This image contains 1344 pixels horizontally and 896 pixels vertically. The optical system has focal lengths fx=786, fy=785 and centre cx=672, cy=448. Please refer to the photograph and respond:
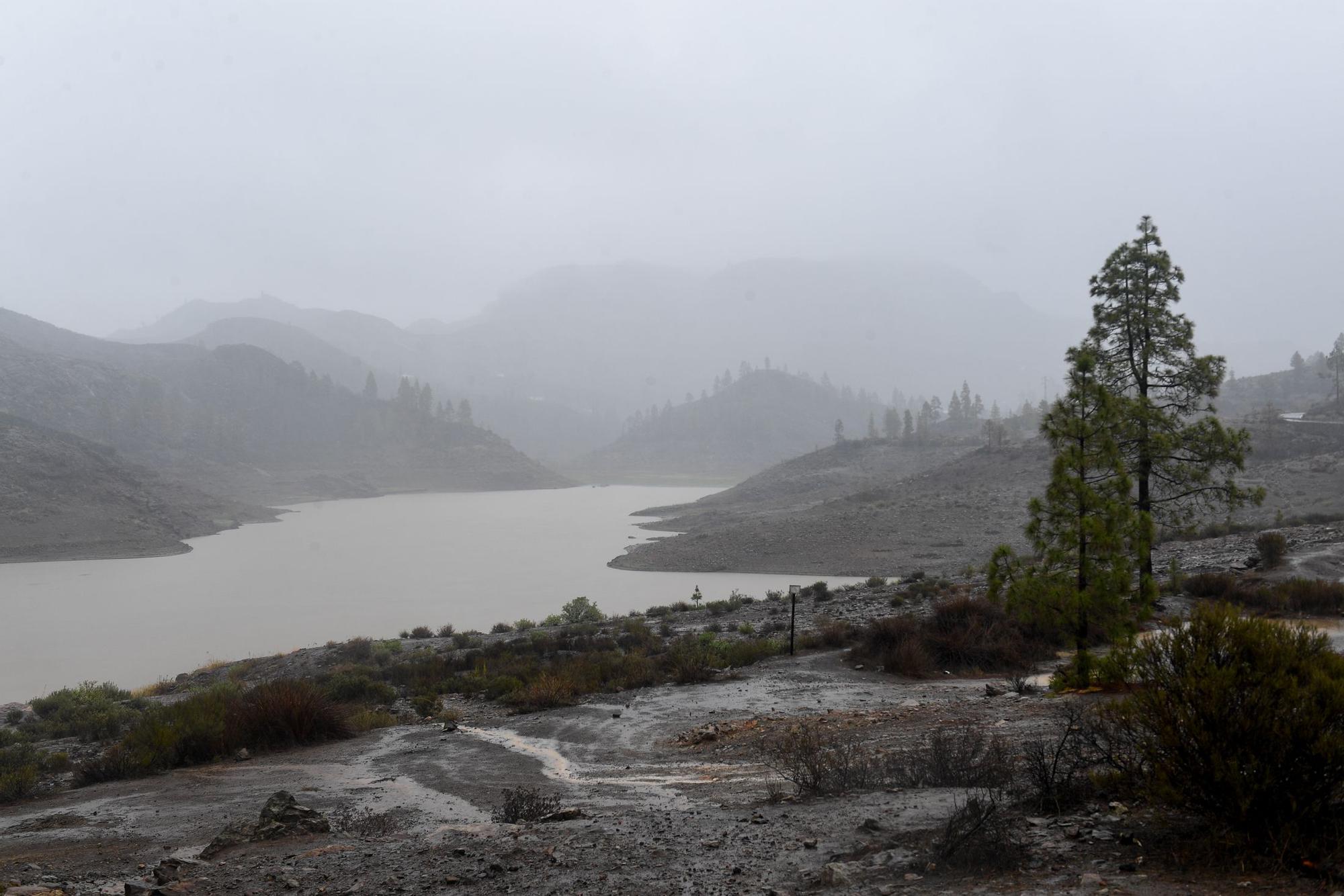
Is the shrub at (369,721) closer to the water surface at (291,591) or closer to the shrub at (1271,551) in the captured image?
the water surface at (291,591)

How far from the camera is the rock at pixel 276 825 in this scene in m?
5.96

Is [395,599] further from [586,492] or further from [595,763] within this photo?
[586,492]

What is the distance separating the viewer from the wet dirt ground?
446cm

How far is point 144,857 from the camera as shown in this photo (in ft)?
19.3

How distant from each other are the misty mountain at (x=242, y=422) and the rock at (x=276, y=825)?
313ft

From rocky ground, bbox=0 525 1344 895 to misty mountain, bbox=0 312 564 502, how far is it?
9326 cm

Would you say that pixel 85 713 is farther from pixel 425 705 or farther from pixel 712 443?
pixel 712 443

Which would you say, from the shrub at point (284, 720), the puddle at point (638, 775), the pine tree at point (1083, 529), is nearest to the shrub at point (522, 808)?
the puddle at point (638, 775)

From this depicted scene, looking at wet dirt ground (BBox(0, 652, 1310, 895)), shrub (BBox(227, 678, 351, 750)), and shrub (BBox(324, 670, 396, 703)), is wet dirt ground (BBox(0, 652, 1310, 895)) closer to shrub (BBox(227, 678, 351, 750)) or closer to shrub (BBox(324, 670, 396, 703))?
shrub (BBox(227, 678, 351, 750))

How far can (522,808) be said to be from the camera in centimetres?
632

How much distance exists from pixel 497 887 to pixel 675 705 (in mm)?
7067

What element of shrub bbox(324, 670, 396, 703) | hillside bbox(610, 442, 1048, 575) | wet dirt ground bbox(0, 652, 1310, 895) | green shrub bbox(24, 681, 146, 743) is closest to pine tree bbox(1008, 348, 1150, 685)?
wet dirt ground bbox(0, 652, 1310, 895)

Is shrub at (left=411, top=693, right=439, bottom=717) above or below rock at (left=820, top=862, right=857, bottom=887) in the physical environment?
below

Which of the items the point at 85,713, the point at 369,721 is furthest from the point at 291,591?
the point at 369,721
